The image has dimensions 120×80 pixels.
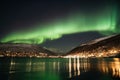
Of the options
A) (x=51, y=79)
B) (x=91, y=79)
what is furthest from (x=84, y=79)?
(x=51, y=79)

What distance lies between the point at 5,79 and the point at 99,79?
2492cm

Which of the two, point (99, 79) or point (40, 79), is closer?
point (99, 79)

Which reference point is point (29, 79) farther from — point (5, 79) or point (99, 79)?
point (99, 79)

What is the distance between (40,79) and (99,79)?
51.9ft

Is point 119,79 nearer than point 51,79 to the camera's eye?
Yes

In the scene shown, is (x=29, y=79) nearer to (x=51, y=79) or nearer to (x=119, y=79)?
(x=51, y=79)

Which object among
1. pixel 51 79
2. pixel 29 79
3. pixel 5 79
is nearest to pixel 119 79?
pixel 51 79

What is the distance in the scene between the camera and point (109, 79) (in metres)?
42.7

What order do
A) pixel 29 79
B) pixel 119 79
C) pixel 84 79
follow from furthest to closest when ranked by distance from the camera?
pixel 29 79 < pixel 84 79 < pixel 119 79

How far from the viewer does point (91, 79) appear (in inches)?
1732

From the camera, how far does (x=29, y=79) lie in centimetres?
4906

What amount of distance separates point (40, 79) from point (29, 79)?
9.62 feet

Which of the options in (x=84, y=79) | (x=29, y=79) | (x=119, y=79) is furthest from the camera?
(x=29, y=79)

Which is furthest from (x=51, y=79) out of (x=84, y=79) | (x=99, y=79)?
(x=99, y=79)
